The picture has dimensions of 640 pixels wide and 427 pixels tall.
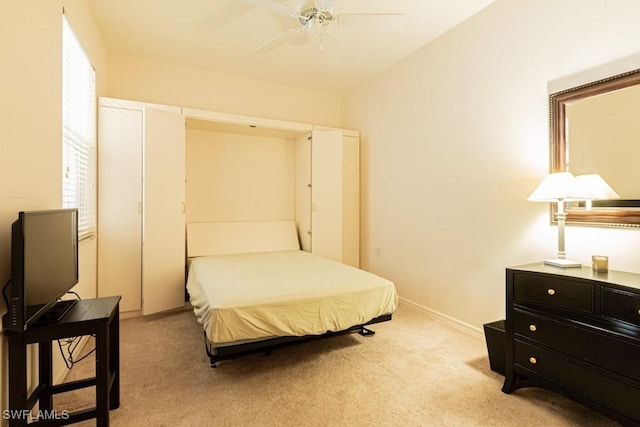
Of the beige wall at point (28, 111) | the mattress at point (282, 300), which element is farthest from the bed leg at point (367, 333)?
the beige wall at point (28, 111)

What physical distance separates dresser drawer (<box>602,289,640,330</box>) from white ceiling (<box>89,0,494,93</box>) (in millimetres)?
2382

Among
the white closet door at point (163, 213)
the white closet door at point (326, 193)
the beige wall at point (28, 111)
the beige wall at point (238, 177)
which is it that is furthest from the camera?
the white closet door at point (326, 193)

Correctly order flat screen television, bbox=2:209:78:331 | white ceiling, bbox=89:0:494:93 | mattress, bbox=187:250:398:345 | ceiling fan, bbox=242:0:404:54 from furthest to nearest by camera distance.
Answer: white ceiling, bbox=89:0:494:93
ceiling fan, bbox=242:0:404:54
mattress, bbox=187:250:398:345
flat screen television, bbox=2:209:78:331

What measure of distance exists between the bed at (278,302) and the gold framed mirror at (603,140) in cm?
152

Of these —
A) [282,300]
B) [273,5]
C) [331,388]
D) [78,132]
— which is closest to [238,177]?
[78,132]

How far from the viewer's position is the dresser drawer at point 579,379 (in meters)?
1.44

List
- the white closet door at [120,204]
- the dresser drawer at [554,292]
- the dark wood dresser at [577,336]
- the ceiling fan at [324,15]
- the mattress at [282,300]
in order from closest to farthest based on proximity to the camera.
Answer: the dark wood dresser at [577,336], the dresser drawer at [554,292], the mattress at [282,300], the ceiling fan at [324,15], the white closet door at [120,204]

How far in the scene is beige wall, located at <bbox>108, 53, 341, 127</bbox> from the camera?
11.8 ft

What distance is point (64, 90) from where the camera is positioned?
87.7 inches

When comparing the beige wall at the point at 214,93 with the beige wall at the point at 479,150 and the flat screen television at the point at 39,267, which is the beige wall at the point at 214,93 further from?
the flat screen television at the point at 39,267

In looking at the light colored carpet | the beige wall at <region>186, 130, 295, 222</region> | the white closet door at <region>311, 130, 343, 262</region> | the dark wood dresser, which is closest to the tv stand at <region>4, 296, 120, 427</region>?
the light colored carpet

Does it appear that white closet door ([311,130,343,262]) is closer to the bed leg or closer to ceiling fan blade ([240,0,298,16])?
the bed leg

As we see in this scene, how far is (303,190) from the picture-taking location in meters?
4.38

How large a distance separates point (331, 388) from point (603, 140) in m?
2.41
